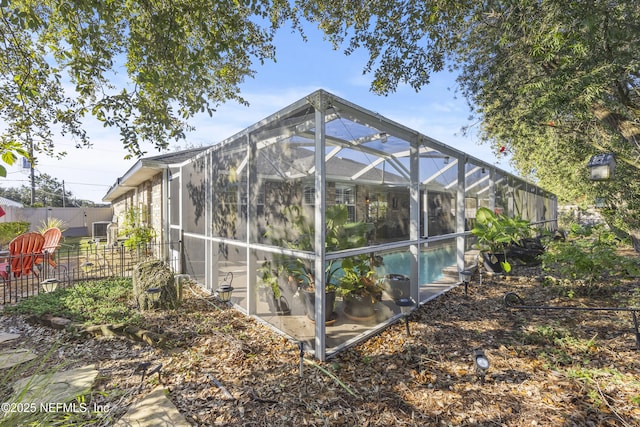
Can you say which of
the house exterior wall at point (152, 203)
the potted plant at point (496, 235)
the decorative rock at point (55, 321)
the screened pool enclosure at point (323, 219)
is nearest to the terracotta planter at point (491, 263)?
the potted plant at point (496, 235)

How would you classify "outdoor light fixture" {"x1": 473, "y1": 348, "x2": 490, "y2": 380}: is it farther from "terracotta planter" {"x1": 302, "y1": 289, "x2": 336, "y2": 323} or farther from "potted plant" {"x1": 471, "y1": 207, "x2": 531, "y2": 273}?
"potted plant" {"x1": 471, "y1": 207, "x2": 531, "y2": 273}

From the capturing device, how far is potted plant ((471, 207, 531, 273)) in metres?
6.21

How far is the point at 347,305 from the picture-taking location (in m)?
Result: 3.88

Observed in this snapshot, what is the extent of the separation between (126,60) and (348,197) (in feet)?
14.5

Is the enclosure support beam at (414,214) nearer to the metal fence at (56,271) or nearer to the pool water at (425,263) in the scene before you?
the pool water at (425,263)

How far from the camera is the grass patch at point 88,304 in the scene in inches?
162

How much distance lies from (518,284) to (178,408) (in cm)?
643

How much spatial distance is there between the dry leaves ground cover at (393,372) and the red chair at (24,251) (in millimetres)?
2092

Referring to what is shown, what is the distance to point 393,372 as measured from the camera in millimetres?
2867

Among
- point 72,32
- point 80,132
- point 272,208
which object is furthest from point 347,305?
point 80,132

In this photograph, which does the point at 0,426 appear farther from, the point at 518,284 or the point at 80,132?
the point at 518,284

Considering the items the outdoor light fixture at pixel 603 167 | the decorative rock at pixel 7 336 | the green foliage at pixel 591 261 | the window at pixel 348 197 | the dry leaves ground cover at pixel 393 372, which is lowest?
the dry leaves ground cover at pixel 393 372

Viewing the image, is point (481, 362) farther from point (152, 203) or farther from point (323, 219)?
point (152, 203)

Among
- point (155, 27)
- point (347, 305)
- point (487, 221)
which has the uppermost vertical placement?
point (155, 27)
